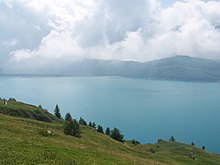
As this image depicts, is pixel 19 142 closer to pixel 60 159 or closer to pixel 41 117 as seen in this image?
pixel 60 159

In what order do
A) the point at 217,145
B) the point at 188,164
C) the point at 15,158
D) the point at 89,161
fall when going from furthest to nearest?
the point at 217,145 < the point at 188,164 < the point at 89,161 < the point at 15,158

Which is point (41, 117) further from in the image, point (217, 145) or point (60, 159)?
point (217, 145)

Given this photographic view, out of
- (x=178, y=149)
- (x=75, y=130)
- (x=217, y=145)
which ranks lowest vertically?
(x=217, y=145)

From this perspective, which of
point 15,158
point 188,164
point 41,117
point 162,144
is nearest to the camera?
point 15,158

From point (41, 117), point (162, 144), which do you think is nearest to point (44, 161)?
point (41, 117)

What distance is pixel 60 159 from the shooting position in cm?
2719

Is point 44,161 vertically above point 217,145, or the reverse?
point 44,161

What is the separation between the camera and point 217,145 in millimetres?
199250

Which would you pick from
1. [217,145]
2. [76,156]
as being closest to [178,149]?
[76,156]

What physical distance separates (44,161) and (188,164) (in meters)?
57.6

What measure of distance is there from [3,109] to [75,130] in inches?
1094

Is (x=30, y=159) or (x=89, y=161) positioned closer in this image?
(x=30, y=159)

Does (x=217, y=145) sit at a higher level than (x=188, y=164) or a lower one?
lower

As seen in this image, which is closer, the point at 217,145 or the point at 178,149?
the point at 178,149
